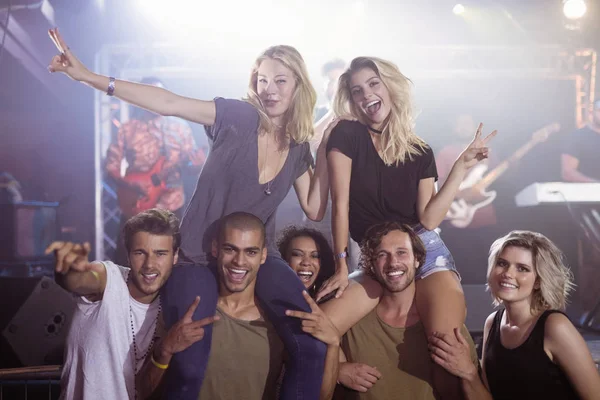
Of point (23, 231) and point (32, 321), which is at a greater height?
point (23, 231)

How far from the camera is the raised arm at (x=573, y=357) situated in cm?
260

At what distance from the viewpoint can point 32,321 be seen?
13.0 ft

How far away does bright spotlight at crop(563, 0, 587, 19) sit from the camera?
737cm

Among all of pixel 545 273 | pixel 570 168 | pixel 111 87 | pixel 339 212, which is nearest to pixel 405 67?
pixel 570 168

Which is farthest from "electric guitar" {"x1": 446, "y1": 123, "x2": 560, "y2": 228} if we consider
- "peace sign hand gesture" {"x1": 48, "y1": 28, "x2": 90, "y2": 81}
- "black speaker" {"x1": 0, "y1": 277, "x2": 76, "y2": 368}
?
"peace sign hand gesture" {"x1": 48, "y1": 28, "x2": 90, "y2": 81}

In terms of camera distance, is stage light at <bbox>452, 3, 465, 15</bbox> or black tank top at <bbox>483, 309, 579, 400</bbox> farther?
stage light at <bbox>452, 3, 465, 15</bbox>

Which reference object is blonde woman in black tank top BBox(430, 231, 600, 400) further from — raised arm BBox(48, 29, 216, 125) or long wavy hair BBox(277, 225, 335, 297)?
raised arm BBox(48, 29, 216, 125)

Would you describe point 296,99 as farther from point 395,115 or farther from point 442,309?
point 442,309

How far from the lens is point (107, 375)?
2.57 m

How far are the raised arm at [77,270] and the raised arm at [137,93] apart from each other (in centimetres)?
68

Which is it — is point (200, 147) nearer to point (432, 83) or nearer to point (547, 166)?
point (432, 83)

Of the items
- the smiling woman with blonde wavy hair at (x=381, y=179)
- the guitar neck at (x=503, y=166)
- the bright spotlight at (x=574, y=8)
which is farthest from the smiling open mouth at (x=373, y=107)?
the bright spotlight at (x=574, y=8)

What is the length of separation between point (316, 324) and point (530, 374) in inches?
46.0

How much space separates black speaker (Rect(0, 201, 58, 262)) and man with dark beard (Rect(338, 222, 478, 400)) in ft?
15.5
